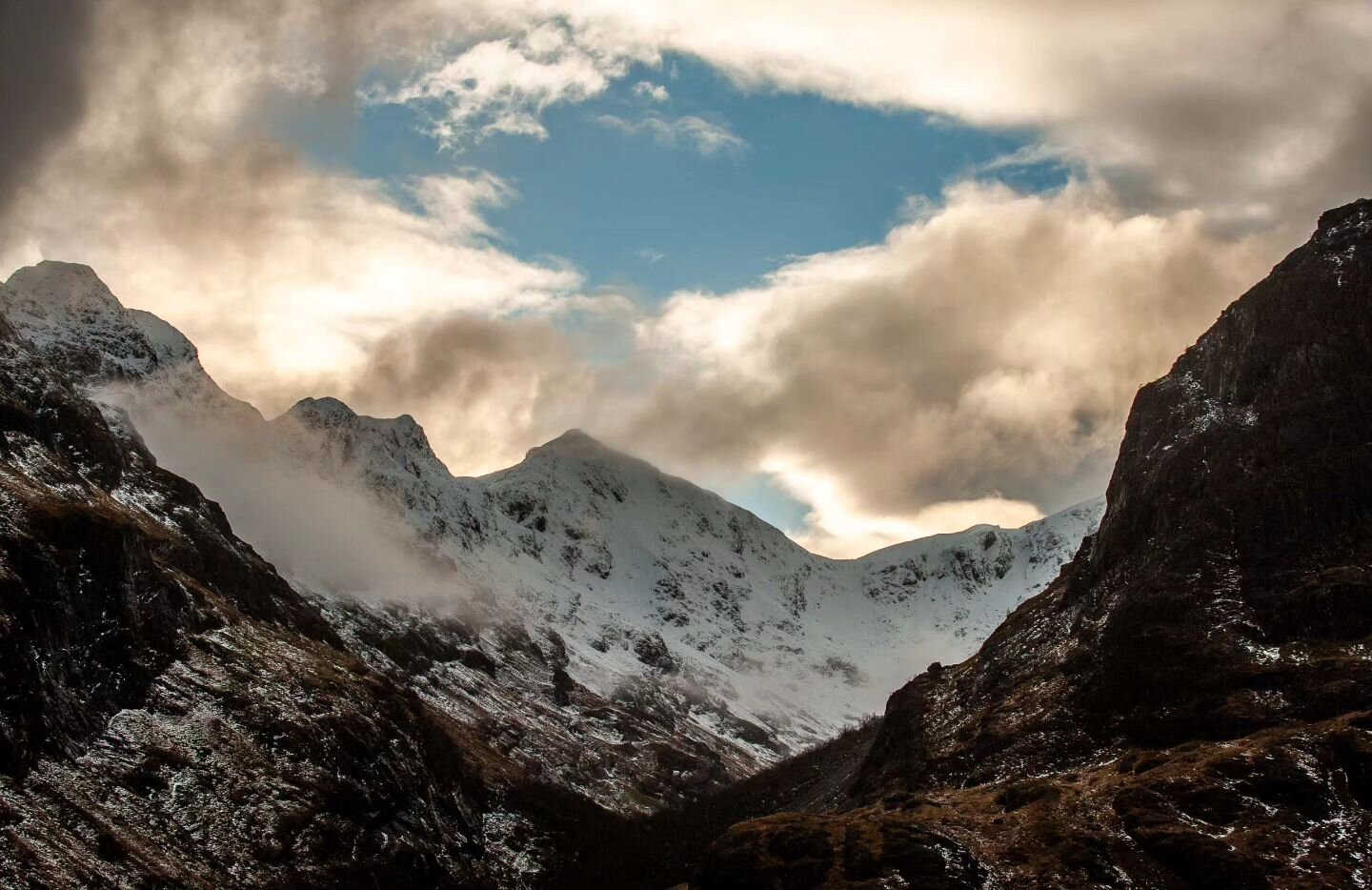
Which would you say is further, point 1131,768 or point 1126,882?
point 1131,768

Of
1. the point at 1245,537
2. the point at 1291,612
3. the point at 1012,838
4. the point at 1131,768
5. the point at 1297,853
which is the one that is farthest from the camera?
the point at 1245,537

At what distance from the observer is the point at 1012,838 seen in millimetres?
151000

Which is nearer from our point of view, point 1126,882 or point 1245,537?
point 1126,882

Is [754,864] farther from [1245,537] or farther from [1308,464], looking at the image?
[1308,464]

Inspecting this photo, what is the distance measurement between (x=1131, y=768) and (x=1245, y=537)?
53.4 metres

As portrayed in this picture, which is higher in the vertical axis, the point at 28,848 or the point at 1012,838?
the point at 1012,838

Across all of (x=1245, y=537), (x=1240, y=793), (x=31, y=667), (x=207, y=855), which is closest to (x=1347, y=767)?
(x=1240, y=793)

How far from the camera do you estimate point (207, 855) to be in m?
190

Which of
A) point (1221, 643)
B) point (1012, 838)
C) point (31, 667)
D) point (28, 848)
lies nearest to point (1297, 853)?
point (1012, 838)

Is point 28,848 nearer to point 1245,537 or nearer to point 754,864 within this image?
point 754,864

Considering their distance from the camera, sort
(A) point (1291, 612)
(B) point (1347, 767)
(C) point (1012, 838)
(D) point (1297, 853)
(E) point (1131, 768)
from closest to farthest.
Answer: (D) point (1297, 853), (B) point (1347, 767), (C) point (1012, 838), (E) point (1131, 768), (A) point (1291, 612)

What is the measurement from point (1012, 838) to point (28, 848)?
12318 centimetres

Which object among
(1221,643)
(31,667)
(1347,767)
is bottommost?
(31,667)

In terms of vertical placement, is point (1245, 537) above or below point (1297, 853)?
above
